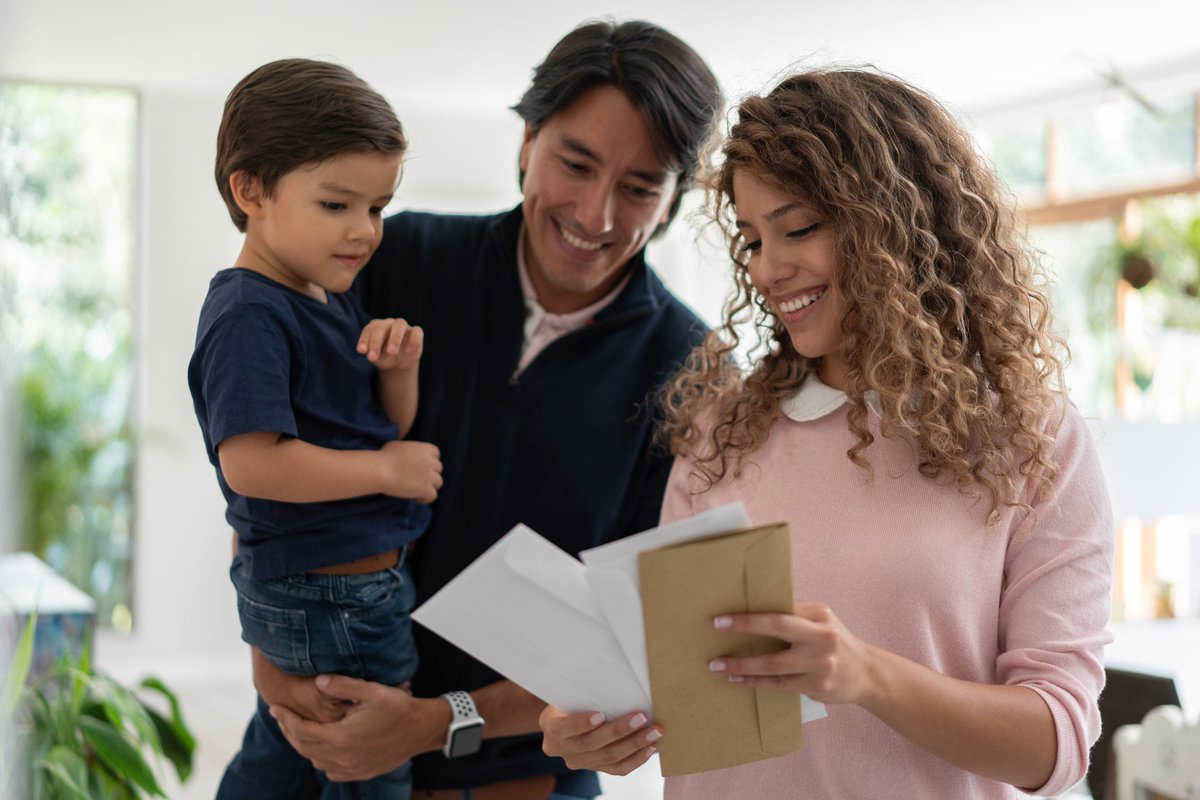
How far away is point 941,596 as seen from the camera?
126 cm

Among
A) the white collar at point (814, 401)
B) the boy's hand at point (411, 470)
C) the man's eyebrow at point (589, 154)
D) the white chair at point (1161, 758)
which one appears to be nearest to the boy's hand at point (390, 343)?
the boy's hand at point (411, 470)

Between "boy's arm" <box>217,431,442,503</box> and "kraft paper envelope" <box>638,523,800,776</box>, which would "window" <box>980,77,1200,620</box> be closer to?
"boy's arm" <box>217,431,442,503</box>

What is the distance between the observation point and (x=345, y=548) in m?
1.47

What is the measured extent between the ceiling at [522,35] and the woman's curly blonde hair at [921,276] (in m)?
3.56

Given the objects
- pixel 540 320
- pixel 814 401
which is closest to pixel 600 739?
pixel 814 401

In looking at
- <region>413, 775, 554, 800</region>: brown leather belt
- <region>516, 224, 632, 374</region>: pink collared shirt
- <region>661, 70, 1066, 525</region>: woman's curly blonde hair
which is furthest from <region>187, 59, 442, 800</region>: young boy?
<region>661, 70, 1066, 525</region>: woman's curly blonde hair

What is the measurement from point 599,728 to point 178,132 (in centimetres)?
588

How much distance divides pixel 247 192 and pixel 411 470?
39 cm

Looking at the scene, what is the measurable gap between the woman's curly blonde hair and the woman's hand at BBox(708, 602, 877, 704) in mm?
280

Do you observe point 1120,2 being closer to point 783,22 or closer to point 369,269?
point 783,22

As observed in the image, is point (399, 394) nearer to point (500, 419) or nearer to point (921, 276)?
point (500, 419)

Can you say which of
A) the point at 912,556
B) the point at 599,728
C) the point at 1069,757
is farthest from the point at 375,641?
the point at 1069,757

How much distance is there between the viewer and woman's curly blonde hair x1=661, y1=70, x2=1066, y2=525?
1298mm

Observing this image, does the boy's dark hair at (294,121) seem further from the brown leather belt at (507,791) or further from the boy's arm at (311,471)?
the brown leather belt at (507,791)
